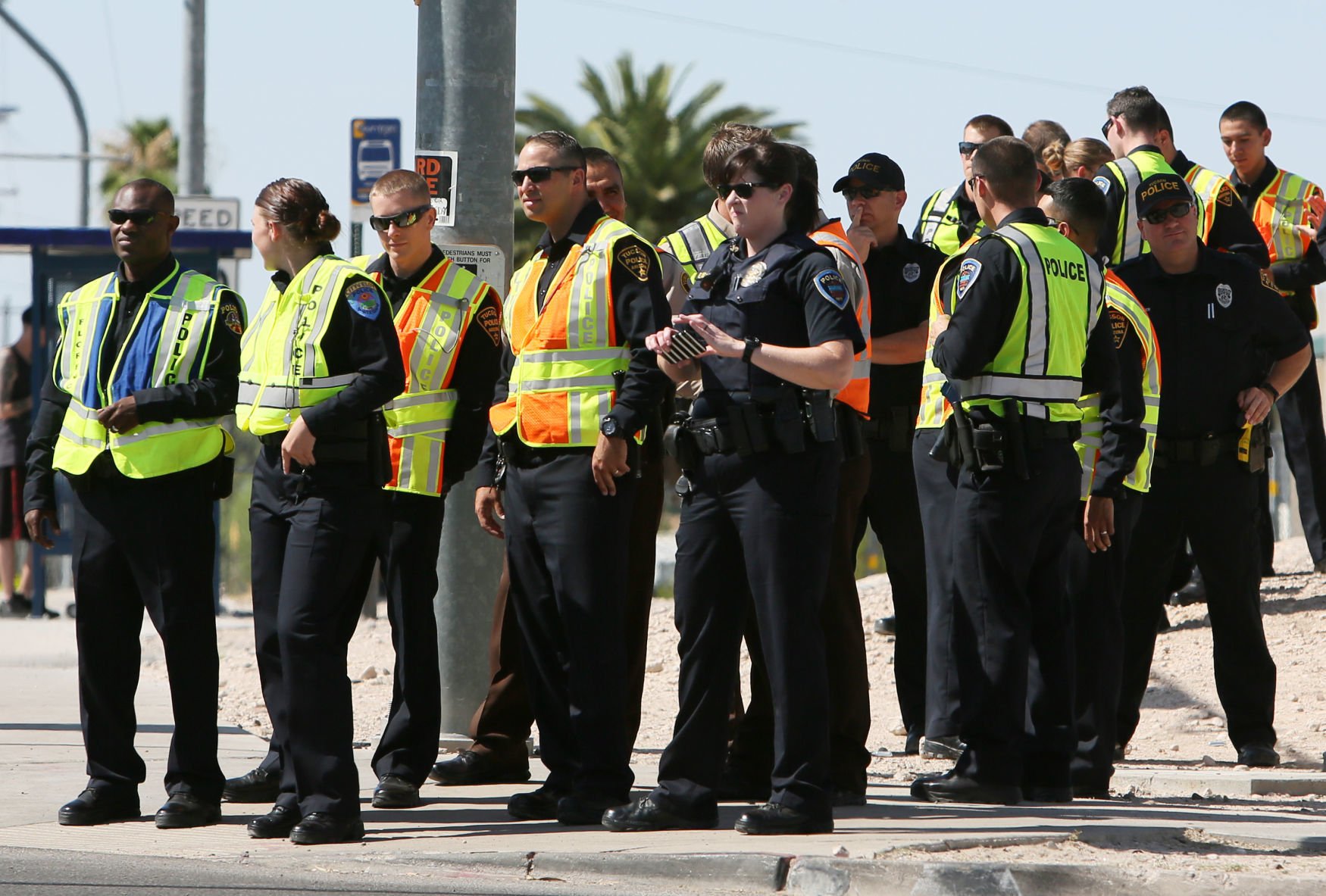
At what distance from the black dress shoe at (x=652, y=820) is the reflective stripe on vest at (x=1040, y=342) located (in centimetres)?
165

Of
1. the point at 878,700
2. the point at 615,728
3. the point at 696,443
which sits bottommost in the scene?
the point at 878,700

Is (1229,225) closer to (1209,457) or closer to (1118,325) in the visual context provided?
(1209,457)

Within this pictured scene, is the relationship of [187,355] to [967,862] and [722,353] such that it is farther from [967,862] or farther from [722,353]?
[967,862]

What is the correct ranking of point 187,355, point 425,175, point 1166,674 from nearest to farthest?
1. point 187,355
2. point 425,175
3. point 1166,674

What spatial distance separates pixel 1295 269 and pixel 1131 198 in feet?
7.36

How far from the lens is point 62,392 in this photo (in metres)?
6.46

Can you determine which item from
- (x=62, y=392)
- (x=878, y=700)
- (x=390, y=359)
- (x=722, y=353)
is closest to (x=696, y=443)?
(x=722, y=353)

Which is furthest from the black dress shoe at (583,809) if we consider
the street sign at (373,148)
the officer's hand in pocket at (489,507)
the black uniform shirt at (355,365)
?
the street sign at (373,148)

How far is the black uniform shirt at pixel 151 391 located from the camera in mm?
6184

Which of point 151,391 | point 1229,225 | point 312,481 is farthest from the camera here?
point 1229,225

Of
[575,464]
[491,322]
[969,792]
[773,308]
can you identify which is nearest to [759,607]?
[575,464]

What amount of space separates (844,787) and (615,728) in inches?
34.2

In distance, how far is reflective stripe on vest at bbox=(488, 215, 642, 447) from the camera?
241 inches

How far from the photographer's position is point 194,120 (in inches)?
617
